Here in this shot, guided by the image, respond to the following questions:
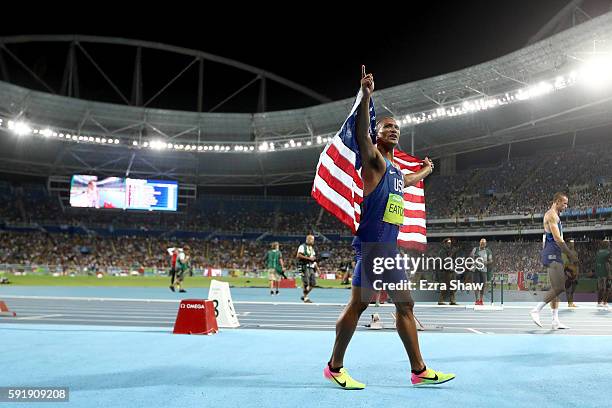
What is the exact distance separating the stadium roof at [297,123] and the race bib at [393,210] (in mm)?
21657

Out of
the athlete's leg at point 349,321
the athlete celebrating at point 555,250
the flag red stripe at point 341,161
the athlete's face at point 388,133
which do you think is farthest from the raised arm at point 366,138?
the athlete celebrating at point 555,250

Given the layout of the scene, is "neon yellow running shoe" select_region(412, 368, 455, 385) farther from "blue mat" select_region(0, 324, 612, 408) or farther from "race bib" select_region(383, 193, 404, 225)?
"race bib" select_region(383, 193, 404, 225)

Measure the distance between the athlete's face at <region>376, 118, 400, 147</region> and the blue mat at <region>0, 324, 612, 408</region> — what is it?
6.73ft

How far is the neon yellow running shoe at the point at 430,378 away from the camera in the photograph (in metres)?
3.89

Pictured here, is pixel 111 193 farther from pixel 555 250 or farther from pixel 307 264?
pixel 555 250

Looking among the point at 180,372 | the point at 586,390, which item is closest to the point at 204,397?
the point at 180,372

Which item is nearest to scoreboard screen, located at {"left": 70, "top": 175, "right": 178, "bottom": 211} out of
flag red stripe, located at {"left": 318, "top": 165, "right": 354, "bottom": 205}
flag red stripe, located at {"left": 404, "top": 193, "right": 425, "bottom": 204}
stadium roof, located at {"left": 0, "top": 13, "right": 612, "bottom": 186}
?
stadium roof, located at {"left": 0, "top": 13, "right": 612, "bottom": 186}

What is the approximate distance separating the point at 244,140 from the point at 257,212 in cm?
1510

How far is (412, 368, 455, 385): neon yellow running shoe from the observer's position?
12.8 feet

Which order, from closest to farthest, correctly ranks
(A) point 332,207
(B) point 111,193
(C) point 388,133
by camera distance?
(C) point 388,133, (A) point 332,207, (B) point 111,193

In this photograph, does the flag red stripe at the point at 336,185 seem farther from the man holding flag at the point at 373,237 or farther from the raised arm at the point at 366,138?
the raised arm at the point at 366,138

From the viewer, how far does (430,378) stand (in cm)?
390

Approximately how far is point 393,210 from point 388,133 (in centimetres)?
70

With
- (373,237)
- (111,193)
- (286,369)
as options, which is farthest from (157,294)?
(111,193)
